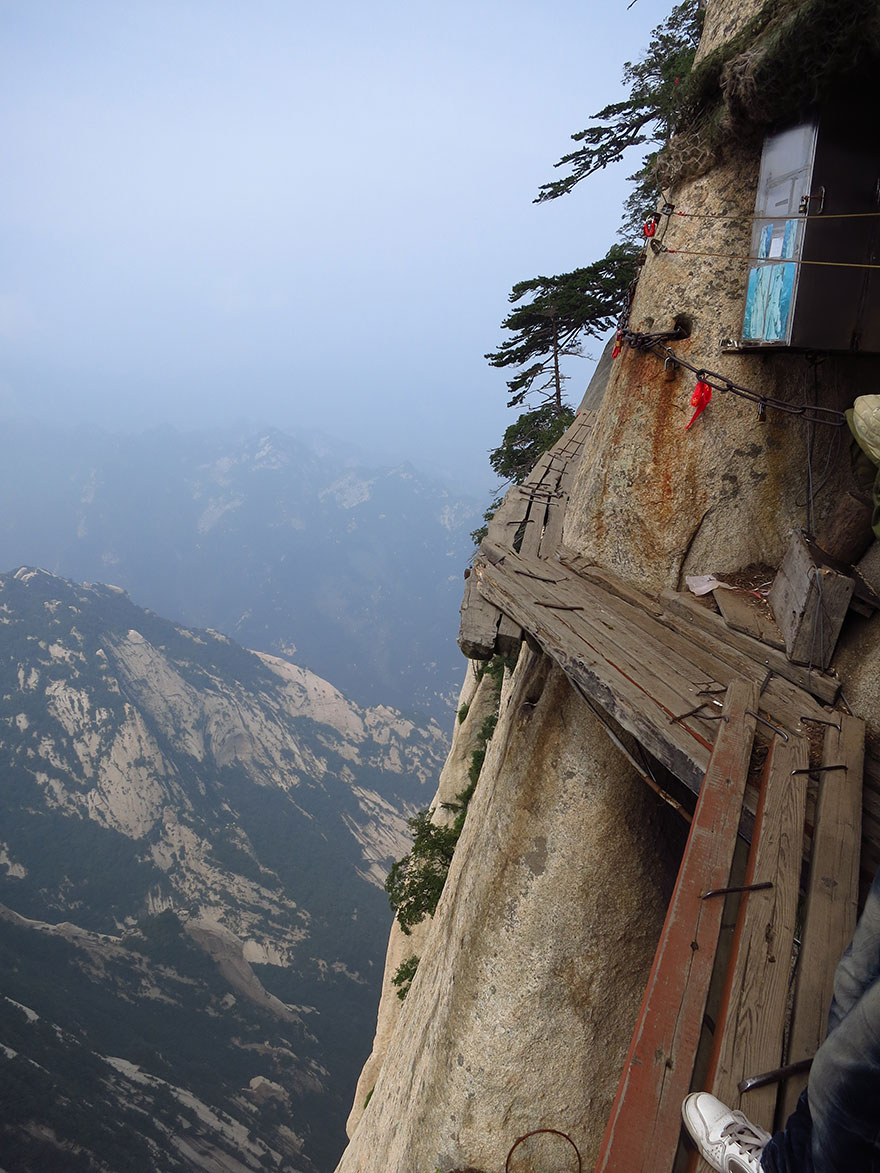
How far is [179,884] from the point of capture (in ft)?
313

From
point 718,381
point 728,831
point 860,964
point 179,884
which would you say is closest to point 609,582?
point 718,381

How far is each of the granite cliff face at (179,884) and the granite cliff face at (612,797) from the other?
56323 mm

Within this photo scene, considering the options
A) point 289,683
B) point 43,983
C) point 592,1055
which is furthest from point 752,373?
point 289,683

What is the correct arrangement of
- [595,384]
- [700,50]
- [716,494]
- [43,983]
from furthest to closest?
[43,983], [595,384], [700,50], [716,494]

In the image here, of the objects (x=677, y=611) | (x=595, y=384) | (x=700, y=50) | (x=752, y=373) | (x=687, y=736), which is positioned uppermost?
(x=700, y=50)

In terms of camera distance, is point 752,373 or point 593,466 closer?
point 752,373

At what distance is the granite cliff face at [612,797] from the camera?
8.70 metres

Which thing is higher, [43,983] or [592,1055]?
[592,1055]

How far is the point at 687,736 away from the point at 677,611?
307 cm

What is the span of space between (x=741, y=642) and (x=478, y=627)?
3182mm

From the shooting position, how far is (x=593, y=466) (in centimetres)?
1049

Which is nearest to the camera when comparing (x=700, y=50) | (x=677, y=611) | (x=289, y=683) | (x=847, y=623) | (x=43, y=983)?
(x=847, y=623)

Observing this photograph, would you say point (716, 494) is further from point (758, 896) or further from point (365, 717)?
point (365, 717)

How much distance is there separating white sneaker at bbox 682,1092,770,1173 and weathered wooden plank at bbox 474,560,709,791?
218 cm
